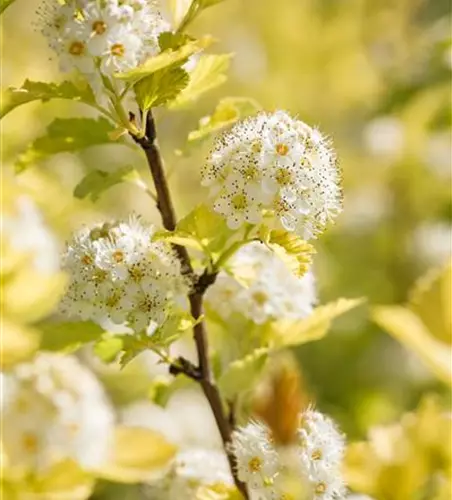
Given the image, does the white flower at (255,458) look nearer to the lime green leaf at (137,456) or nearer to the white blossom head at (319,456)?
the white blossom head at (319,456)

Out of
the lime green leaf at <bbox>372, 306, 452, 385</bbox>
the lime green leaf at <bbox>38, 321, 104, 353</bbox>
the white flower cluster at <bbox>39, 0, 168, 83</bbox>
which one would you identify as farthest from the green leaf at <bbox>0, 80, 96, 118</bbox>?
the lime green leaf at <bbox>372, 306, 452, 385</bbox>

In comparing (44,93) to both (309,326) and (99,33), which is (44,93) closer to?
(99,33)

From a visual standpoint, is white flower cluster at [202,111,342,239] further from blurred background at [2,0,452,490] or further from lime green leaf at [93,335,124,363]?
blurred background at [2,0,452,490]

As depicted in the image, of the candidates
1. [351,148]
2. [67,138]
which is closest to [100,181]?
[67,138]

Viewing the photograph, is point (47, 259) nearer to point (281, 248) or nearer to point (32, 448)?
point (32, 448)

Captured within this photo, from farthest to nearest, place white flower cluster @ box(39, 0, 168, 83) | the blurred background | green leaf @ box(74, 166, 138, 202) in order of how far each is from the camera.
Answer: the blurred background
green leaf @ box(74, 166, 138, 202)
white flower cluster @ box(39, 0, 168, 83)

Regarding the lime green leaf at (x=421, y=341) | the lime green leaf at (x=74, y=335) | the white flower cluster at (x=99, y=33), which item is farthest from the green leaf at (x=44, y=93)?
the lime green leaf at (x=421, y=341)
